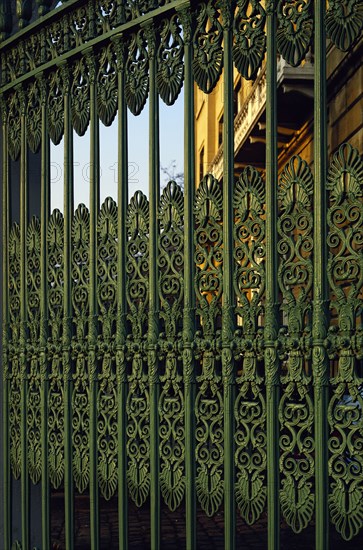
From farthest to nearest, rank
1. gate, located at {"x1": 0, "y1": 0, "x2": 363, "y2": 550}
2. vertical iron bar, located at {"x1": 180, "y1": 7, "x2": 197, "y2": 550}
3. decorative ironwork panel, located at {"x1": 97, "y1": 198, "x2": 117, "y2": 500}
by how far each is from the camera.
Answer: decorative ironwork panel, located at {"x1": 97, "y1": 198, "x2": 117, "y2": 500} → vertical iron bar, located at {"x1": 180, "y1": 7, "x2": 197, "y2": 550} → gate, located at {"x1": 0, "y1": 0, "x2": 363, "y2": 550}

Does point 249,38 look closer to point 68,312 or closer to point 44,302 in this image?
point 68,312

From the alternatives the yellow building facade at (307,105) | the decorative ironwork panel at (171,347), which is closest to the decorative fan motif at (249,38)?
the decorative ironwork panel at (171,347)

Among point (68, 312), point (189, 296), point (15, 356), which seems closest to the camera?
point (189, 296)

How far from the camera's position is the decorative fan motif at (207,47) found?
422 centimetres

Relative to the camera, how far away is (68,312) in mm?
4969

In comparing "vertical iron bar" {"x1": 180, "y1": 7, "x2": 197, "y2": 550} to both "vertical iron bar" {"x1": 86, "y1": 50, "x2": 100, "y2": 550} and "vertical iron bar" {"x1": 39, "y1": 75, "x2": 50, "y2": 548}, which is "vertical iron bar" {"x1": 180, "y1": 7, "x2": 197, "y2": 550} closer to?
"vertical iron bar" {"x1": 86, "y1": 50, "x2": 100, "y2": 550}

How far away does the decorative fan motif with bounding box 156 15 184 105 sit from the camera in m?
4.40

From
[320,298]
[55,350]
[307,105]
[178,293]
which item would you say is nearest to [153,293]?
[178,293]

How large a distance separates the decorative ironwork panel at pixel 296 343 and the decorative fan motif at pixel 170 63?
0.88 meters

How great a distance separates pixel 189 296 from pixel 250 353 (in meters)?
0.45

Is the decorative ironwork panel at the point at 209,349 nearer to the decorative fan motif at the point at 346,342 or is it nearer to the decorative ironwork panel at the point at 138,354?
the decorative ironwork panel at the point at 138,354

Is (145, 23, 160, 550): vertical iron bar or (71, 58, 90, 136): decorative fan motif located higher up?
(71, 58, 90, 136): decorative fan motif

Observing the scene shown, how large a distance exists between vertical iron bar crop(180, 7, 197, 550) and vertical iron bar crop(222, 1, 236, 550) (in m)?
0.19

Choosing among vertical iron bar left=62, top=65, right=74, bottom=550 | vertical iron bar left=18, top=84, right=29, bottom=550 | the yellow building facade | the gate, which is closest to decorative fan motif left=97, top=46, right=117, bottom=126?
the gate
